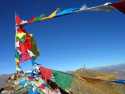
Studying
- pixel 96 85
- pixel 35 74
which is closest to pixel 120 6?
pixel 96 85

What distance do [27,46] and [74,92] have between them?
6.99ft

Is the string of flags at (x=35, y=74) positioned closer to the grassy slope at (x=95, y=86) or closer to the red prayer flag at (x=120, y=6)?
the grassy slope at (x=95, y=86)

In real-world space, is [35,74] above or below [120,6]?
below

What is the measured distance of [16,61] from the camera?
13344 millimetres

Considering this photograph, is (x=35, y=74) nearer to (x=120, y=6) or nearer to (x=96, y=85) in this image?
(x=96, y=85)

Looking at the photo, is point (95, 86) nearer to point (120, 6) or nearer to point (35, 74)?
point (35, 74)

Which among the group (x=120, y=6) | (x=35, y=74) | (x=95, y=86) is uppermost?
(x=120, y=6)

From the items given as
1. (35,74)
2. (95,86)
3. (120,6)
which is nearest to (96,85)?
(95,86)

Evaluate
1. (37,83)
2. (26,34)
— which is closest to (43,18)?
(26,34)

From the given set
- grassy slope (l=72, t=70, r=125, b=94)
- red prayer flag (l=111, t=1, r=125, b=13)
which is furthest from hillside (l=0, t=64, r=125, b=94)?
red prayer flag (l=111, t=1, r=125, b=13)

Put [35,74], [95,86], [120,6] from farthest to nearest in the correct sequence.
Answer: [35,74]
[95,86]
[120,6]

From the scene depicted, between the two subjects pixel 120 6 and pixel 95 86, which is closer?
pixel 120 6

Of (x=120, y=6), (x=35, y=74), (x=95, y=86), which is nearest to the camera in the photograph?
(x=120, y=6)

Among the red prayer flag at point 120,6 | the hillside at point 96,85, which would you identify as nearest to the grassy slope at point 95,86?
the hillside at point 96,85
